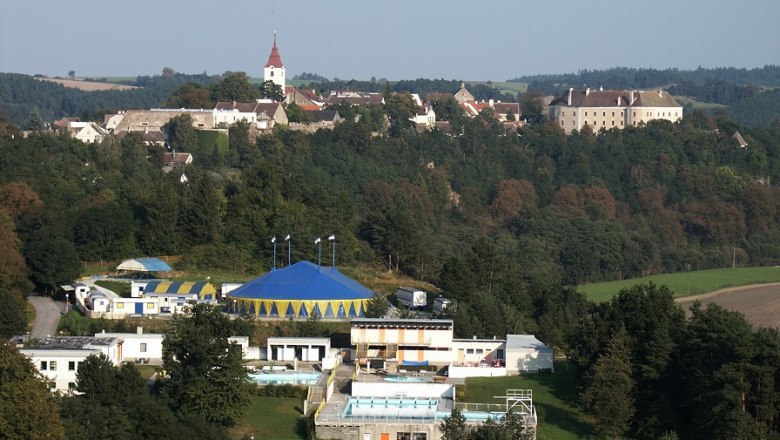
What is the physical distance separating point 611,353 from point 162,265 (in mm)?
20945

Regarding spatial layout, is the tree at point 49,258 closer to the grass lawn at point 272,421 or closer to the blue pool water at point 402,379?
the grass lawn at point 272,421

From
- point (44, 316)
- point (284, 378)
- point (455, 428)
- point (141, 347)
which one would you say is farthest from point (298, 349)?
point (455, 428)

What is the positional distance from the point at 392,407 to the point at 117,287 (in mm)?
17318

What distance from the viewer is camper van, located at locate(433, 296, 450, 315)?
53156mm

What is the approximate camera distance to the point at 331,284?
53.3 meters

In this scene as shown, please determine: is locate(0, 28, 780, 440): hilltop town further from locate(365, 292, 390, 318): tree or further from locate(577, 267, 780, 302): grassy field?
locate(577, 267, 780, 302): grassy field

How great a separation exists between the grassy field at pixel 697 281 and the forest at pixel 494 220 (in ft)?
7.45

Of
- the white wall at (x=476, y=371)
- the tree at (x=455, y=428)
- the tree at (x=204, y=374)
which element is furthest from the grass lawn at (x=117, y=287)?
the tree at (x=455, y=428)

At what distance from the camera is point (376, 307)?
52156 millimetres

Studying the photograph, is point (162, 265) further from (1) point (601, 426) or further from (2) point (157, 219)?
(1) point (601, 426)

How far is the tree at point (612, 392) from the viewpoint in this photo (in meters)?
40.5

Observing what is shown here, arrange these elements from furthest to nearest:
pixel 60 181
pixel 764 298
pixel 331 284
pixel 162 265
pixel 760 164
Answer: pixel 760 164, pixel 764 298, pixel 60 181, pixel 162 265, pixel 331 284

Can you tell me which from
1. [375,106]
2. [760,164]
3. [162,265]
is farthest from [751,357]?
[760,164]

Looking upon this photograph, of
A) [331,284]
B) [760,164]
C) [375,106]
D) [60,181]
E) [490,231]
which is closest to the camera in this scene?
[331,284]
